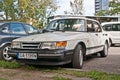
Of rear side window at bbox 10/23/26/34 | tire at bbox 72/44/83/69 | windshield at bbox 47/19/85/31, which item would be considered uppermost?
windshield at bbox 47/19/85/31

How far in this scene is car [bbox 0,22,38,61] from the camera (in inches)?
398

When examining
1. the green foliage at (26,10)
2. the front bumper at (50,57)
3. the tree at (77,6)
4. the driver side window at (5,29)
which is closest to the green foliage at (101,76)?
the front bumper at (50,57)

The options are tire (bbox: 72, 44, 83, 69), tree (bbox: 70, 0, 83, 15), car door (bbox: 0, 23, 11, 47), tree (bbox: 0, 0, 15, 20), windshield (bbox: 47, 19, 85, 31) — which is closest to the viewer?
tire (bbox: 72, 44, 83, 69)

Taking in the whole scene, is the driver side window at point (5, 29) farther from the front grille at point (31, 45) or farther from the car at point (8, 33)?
the front grille at point (31, 45)

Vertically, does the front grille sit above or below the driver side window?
below

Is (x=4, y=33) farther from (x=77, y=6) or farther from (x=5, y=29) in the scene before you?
(x=77, y=6)

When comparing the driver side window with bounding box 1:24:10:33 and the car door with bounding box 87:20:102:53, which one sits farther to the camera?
the driver side window with bounding box 1:24:10:33

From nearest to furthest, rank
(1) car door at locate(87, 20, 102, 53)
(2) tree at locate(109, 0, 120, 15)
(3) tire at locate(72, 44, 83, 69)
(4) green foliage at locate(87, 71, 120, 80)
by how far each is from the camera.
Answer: (4) green foliage at locate(87, 71, 120, 80) → (3) tire at locate(72, 44, 83, 69) → (1) car door at locate(87, 20, 102, 53) → (2) tree at locate(109, 0, 120, 15)

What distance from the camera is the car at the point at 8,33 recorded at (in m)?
10.1

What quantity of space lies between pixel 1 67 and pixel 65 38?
2168 millimetres

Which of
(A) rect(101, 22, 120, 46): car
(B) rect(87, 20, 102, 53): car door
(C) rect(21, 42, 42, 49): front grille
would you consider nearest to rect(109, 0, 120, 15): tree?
(A) rect(101, 22, 120, 46): car

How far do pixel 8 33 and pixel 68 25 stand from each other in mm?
2123

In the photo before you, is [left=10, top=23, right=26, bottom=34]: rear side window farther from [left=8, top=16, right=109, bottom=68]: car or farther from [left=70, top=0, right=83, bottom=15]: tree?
[left=70, top=0, right=83, bottom=15]: tree

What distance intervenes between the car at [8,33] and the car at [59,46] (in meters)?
1.43
